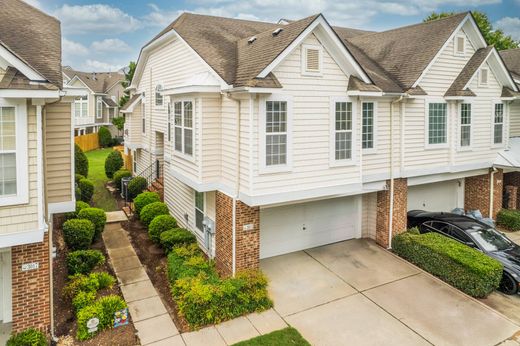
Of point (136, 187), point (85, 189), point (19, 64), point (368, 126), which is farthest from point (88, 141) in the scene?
point (19, 64)

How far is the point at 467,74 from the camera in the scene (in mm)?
16109

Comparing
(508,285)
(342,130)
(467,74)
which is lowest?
(508,285)

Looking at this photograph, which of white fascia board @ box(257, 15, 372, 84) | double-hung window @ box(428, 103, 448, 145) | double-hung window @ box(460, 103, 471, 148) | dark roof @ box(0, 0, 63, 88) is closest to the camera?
dark roof @ box(0, 0, 63, 88)

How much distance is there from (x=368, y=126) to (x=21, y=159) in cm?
1132

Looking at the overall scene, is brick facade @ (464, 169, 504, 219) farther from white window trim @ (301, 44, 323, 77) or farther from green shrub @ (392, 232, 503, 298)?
white window trim @ (301, 44, 323, 77)

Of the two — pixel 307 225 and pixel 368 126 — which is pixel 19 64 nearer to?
pixel 307 225

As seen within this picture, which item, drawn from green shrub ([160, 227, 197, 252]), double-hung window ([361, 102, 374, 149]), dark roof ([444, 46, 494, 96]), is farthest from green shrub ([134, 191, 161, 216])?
dark roof ([444, 46, 494, 96])

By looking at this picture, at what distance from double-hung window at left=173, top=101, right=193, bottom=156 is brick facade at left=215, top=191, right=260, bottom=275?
87.0 inches

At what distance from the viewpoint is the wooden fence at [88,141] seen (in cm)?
4163

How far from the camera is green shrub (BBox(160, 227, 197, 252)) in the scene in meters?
13.5

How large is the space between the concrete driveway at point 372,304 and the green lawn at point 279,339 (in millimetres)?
310

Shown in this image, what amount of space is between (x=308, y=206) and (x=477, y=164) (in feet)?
29.1

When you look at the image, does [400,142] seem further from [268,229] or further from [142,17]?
[142,17]

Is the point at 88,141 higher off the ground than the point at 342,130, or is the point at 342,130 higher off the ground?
the point at 342,130
